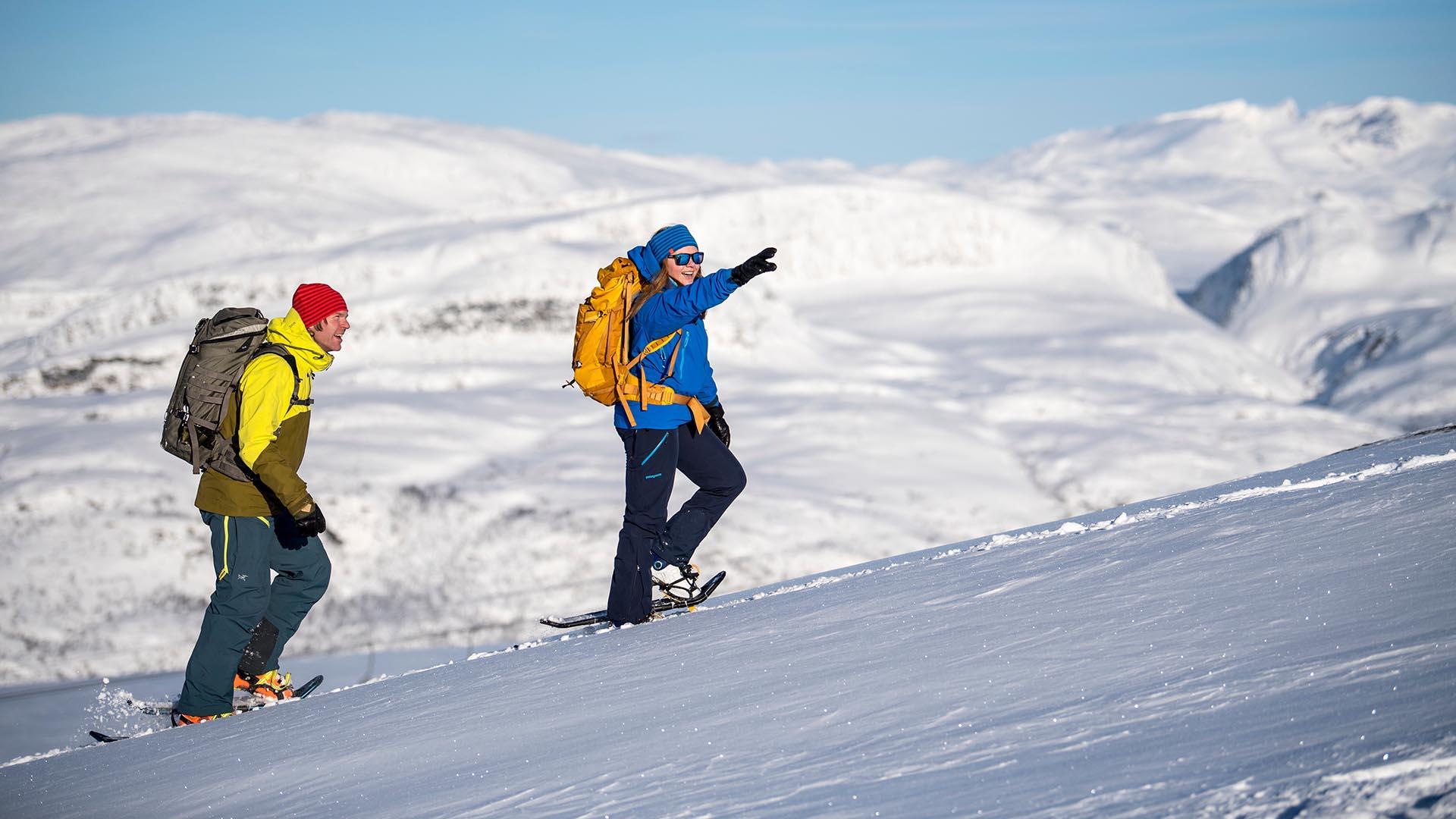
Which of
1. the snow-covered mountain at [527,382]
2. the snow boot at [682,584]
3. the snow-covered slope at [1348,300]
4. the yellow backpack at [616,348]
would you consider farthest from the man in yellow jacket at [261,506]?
the snow-covered slope at [1348,300]

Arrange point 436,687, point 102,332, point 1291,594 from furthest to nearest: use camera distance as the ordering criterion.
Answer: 1. point 102,332
2. point 436,687
3. point 1291,594

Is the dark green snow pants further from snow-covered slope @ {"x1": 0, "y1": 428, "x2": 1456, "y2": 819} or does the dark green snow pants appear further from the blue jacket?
the blue jacket

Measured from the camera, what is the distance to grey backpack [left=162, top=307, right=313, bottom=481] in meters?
6.01

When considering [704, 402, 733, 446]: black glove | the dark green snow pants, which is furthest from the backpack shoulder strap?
[704, 402, 733, 446]: black glove

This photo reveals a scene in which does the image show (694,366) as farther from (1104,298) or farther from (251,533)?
(1104,298)

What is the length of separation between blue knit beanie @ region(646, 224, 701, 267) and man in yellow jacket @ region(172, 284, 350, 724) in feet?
5.12

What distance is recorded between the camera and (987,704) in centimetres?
320

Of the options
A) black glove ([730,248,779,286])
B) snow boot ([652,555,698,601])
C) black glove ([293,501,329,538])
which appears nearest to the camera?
black glove ([730,248,779,286])

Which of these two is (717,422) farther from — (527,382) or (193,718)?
(527,382)

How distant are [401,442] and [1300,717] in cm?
3213

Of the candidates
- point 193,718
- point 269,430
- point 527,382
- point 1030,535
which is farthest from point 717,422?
point 527,382

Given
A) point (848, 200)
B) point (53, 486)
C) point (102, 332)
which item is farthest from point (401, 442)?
point (848, 200)

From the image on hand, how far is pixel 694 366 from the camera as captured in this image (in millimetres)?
6293

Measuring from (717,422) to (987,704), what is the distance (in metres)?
3.73
